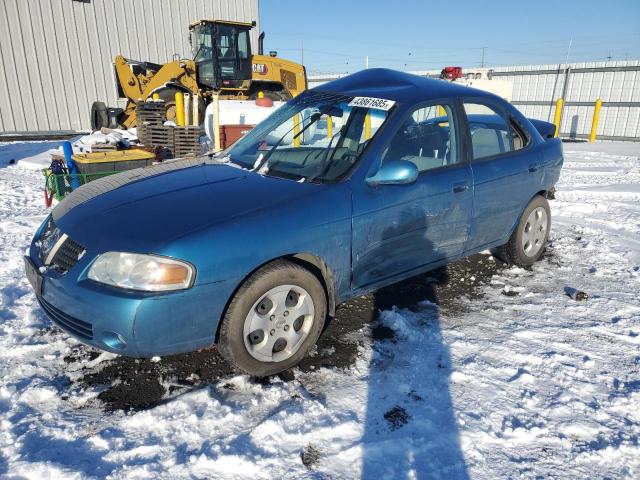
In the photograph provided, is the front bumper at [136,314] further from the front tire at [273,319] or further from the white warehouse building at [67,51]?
the white warehouse building at [67,51]

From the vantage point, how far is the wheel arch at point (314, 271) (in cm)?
250

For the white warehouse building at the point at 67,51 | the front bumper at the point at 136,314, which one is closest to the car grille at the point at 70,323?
the front bumper at the point at 136,314

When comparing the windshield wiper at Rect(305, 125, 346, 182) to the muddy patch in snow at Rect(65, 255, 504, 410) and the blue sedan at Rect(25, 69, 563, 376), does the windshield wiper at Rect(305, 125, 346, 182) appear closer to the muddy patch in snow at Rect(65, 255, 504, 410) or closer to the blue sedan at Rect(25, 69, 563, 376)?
the blue sedan at Rect(25, 69, 563, 376)

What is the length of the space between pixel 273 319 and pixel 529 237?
292 cm

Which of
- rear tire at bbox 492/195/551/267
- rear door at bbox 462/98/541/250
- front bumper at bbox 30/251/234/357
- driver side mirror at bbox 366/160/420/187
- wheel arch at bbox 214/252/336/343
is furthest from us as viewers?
rear tire at bbox 492/195/551/267

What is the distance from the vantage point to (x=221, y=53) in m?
13.4

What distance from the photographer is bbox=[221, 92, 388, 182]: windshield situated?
9.96 feet

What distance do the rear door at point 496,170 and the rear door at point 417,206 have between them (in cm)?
16

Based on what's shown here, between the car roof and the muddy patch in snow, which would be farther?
the car roof

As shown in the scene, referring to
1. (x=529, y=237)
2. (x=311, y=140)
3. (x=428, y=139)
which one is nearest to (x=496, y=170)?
(x=428, y=139)

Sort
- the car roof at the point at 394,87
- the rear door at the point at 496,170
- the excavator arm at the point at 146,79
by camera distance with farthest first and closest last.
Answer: the excavator arm at the point at 146,79 → the rear door at the point at 496,170 → the car roof at the point at 394,87

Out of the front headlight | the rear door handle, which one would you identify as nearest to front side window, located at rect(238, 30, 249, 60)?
the rear door handle

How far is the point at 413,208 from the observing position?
3143 millimetres

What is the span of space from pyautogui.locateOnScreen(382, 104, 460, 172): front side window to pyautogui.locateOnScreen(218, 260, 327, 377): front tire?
3.73 ft
